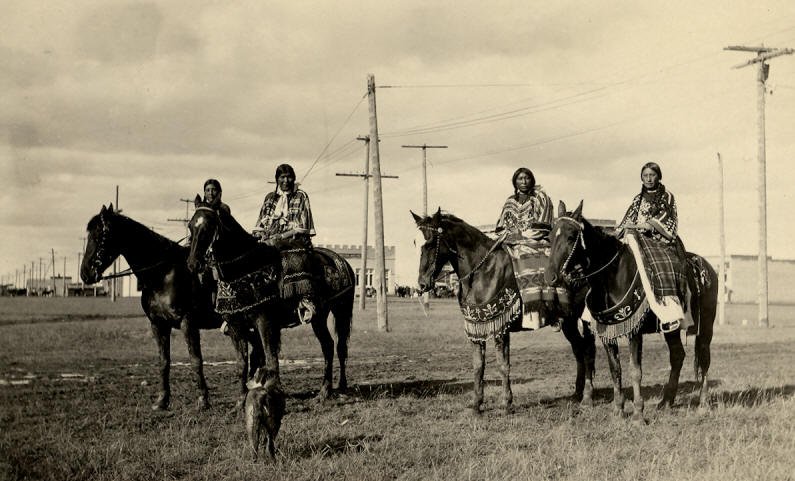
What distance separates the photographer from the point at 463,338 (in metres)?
21.6

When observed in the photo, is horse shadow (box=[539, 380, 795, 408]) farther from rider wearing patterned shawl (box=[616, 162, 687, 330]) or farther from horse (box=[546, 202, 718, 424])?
rider wearing patterned shawl (box=[616, 162, 687, 330])

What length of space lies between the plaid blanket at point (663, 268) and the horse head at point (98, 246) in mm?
6767

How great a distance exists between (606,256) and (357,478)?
4371 mm

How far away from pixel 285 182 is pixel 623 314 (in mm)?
4773

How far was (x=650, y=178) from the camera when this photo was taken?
29.8ft

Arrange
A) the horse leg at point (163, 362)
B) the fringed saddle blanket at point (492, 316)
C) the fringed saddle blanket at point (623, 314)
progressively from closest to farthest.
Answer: the fringed saddle blanket at point (623, 314) < the fringed saddle blanket at point (492, 316) < the horse leg at point (163, 362)

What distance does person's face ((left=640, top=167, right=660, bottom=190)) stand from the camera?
9078mm

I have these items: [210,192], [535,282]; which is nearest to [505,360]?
[535,282]

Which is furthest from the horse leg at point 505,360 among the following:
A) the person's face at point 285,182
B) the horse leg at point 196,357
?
the horse leg at point 196,357

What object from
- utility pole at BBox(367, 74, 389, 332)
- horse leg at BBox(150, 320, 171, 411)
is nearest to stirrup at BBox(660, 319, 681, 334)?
horse leg at BBox(150, 320, 171, 411)

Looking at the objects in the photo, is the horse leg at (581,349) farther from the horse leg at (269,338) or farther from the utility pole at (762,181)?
the utility pole at (762,181)

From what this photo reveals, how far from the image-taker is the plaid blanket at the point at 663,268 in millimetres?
8328

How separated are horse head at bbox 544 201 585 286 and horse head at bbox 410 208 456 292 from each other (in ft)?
4.77

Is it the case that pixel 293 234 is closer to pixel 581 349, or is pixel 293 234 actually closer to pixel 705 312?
pixel 581 349
